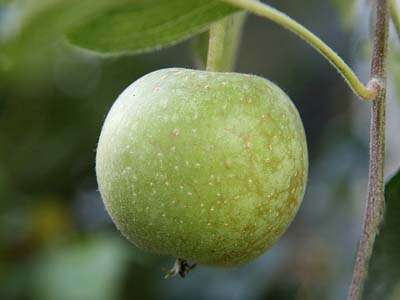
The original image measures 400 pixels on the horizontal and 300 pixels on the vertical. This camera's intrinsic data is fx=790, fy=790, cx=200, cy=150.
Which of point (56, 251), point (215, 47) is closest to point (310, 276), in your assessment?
point (56, 251)

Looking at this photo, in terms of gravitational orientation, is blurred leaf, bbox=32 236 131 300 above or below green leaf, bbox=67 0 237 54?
below

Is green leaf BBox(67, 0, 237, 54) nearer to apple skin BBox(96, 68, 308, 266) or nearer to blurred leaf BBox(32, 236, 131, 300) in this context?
apple skin BBox(96, 68, 308, 266)

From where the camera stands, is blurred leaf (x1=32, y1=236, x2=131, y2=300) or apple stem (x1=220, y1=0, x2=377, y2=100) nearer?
apple stem (x1=220, y1=0, x2=377, y2=100)

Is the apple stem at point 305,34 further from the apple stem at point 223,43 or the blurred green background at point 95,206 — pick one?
the blurred green background at point 95,206

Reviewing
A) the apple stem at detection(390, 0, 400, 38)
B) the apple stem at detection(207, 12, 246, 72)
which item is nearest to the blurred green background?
the apple stem at detection(207, 12, 246, 72)

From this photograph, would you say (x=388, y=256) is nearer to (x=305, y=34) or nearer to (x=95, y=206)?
(x=305, y=34)
